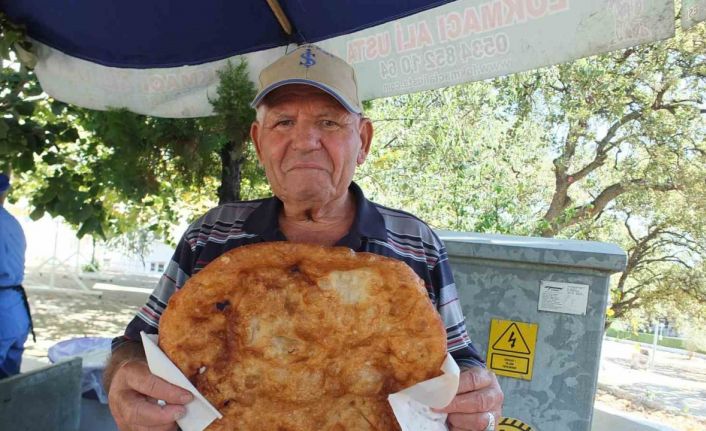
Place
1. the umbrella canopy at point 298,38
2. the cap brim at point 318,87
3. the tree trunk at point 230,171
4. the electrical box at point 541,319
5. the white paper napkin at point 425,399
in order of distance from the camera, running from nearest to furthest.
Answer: the white paper napkin at point 425,399, the cap brim at point 318,87, the umbrella canopy at point 298,38, the electrical box at point 541,319, the tree trunk at point 230,171

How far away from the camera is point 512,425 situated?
214 cm

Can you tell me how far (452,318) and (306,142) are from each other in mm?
677

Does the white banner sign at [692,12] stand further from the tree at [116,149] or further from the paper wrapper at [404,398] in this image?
the tree at [116,149]

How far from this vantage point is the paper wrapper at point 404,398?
1280 millimetres

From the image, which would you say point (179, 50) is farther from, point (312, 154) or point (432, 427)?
point (432, 427)

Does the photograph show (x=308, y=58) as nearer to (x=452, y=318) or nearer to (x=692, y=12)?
(x=452, y=318)

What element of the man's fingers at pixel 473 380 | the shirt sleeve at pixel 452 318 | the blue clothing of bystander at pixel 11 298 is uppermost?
the shirt sleeve at pixel 452 318

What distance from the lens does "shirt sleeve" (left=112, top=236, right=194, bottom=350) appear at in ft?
5.67

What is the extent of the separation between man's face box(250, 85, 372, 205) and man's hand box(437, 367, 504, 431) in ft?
2.09

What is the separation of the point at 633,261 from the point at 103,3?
12.6 meters

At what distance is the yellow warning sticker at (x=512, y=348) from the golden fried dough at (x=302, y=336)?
0.92 meters

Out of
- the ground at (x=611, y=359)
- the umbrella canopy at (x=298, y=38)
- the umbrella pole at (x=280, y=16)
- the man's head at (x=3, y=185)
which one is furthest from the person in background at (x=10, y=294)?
the ground at (x=611, y=359)

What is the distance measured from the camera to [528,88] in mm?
11164

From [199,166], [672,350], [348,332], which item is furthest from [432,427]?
[672,350]
